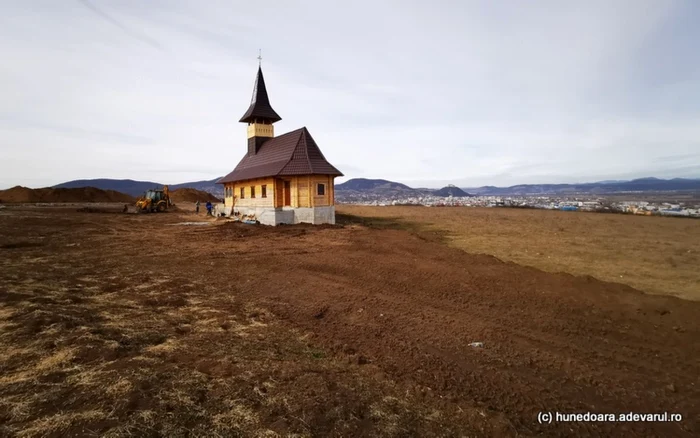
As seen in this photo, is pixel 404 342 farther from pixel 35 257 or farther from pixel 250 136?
pixel 250 136

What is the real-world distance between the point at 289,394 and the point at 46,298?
601 cm

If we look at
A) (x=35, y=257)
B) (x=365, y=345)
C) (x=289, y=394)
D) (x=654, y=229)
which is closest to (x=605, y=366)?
(x=365, y=345)

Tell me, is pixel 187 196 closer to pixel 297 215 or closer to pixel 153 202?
pixel 153 202

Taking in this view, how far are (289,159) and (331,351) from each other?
18.6 metres

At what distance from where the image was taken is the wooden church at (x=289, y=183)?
21531mm

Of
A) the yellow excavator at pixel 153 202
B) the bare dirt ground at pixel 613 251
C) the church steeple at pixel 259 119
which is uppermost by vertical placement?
the church steeple at pixel 259 119

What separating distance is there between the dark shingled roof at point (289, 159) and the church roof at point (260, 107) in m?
2.27

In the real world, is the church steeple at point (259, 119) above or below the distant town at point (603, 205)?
above

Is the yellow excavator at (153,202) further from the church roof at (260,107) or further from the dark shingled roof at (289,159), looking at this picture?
the church roof at (260,107)

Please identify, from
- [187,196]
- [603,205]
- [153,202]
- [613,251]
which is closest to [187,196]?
[187,196]

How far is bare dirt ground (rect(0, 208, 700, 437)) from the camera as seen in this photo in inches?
126

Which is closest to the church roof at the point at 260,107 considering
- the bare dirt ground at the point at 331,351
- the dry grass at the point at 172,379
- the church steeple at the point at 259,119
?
the church steeple at the point at 259,119

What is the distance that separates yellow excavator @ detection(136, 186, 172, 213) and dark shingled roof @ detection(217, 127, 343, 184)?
548 inches

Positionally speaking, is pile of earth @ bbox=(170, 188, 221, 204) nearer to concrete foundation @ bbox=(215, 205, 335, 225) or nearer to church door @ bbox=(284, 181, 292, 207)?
church door @ bbox=(284, 181, 292, 207)
